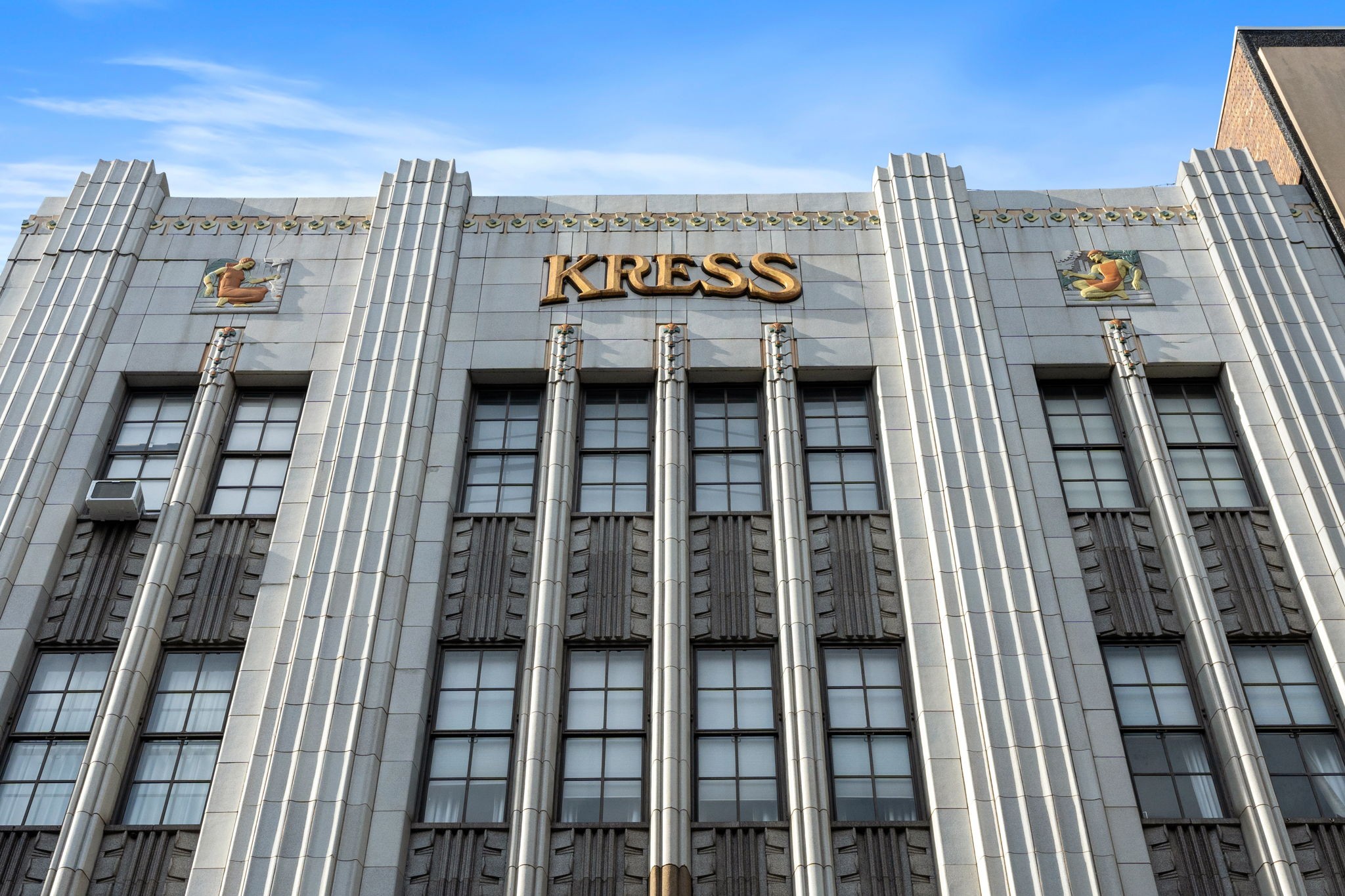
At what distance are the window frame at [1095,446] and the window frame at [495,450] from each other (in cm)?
738

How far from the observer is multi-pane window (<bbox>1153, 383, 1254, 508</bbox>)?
64.0 feet

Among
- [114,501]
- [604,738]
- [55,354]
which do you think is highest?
[55,354]

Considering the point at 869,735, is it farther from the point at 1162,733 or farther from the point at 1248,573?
the point at 1248,573

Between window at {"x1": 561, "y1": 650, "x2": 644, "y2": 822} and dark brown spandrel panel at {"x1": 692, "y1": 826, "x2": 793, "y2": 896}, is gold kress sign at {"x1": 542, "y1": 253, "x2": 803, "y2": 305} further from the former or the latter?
dark brown spandrel panel at {"x1": 692, "y1": 826, "x2": 793, "y2": 896}

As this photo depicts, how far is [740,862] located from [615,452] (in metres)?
6.75

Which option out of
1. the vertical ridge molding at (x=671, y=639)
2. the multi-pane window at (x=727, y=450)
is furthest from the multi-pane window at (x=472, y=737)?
the multi-pane window at (x=727, y=450)

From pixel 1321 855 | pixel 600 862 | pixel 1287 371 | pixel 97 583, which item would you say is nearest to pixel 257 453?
pixel 97 583

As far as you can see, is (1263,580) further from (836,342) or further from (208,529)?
(208,529)

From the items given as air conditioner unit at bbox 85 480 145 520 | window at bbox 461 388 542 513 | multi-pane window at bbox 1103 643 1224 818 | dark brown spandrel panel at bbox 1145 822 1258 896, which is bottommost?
dark brown spandrel panel at bbox 1145 822 1258 896

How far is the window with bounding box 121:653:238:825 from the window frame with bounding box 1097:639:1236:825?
11035 mm

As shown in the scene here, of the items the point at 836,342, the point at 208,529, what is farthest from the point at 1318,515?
the point at 208,529

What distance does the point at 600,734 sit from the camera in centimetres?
1694

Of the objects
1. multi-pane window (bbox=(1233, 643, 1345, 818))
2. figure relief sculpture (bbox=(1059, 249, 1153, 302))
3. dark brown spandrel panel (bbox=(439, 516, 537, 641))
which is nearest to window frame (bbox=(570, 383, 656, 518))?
dark brown spandrel panel (bbox=(439, 516, 537, 641))

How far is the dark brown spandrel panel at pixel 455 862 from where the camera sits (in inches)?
609
